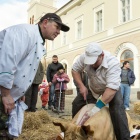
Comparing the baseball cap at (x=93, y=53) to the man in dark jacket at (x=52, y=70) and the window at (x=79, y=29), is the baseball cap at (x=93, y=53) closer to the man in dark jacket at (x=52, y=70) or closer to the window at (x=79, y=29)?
the man in dark jacket at (x=52, y=70)

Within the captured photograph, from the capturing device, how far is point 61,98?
754cm

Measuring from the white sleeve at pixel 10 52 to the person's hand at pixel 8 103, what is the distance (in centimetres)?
12

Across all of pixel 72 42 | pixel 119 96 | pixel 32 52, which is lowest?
pixel 119 96

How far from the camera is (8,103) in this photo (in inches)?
79.0

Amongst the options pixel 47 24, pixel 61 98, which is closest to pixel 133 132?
pixel 47 24

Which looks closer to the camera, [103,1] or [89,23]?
[103,1]

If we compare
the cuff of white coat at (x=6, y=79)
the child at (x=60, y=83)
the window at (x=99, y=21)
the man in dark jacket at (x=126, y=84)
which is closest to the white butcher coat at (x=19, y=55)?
the cuff of white coat at (x=6, y=79)

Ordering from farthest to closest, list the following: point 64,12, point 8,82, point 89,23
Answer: point 64,12, point 89,23, point 8,82

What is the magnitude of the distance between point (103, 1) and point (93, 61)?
60.0 feet

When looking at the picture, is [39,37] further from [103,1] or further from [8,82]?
[103,1]

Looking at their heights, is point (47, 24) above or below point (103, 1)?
below

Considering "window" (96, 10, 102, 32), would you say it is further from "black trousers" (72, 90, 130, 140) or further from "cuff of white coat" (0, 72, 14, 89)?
"cuff of white coat" (0, 72, 14, 89)

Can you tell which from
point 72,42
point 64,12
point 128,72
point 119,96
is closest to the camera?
point 119,96

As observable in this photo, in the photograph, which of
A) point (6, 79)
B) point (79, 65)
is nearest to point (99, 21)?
point (79, 65)
